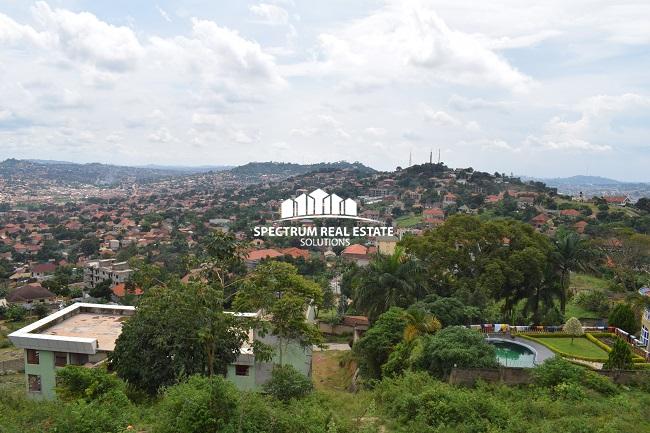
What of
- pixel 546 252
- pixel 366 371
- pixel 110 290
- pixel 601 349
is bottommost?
pixel 110 290

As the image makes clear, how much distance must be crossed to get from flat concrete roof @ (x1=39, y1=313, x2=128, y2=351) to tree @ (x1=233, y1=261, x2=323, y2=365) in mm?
3948

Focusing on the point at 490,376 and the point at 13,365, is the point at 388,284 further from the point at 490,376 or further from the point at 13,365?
the point at 13,365

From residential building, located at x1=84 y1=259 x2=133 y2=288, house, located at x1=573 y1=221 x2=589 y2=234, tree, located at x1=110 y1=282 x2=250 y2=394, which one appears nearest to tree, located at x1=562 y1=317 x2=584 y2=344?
tree, located at x1=110 y1=282 x2=250 y2=394

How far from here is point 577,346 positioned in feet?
44.9

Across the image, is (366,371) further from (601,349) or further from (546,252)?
(546,252)

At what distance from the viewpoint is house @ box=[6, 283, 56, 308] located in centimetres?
3419

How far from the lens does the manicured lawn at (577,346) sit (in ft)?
42.6

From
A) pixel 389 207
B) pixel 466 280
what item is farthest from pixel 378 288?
pixel 389 207

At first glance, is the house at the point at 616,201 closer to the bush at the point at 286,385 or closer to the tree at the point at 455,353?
the tree at the point at 455,353

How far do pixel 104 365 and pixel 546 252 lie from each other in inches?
571

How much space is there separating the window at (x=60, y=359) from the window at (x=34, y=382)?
728mm

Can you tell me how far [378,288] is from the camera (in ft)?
54.8

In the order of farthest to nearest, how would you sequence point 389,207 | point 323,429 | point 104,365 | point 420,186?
1. point 420,186
2. point 389,207
3. point 104,365
4. point 323,429

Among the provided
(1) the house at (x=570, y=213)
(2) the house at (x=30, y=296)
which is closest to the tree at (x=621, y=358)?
(2) the house at (x=30, y=296)
